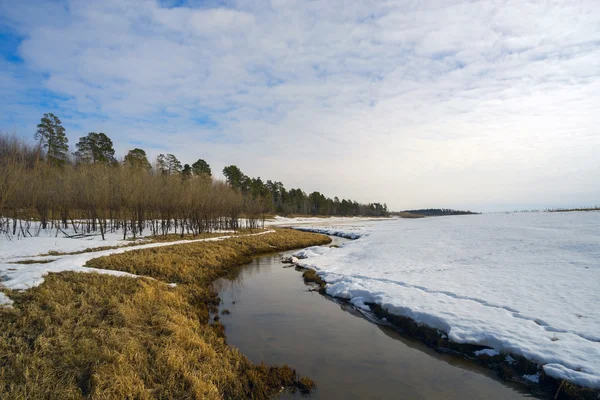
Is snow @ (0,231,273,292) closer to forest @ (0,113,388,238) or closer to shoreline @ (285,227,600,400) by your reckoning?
forest @ (0,113,388,238)

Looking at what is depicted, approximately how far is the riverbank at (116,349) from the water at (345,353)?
0.72 m

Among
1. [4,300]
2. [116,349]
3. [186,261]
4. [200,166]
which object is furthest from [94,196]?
[200,166]

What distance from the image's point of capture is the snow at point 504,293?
22.2 ft

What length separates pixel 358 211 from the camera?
5861 inches

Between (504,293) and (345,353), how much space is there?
7249 mm

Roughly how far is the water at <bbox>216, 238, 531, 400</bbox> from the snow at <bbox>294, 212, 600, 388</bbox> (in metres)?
1.13

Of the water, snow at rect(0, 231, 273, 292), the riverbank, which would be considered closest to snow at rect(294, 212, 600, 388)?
the water

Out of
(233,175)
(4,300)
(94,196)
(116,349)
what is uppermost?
(233,175)

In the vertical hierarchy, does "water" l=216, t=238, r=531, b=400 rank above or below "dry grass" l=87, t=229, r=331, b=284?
below

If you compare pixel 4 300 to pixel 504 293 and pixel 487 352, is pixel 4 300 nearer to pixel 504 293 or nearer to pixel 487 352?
pixel 487 352

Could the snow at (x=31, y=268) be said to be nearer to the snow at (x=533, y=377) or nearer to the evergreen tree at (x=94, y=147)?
the snow at (x=533, y=377)

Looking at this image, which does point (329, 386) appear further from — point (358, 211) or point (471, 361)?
point (358, 211)

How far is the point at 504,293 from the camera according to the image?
34.3ft

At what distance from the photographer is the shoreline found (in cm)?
553
